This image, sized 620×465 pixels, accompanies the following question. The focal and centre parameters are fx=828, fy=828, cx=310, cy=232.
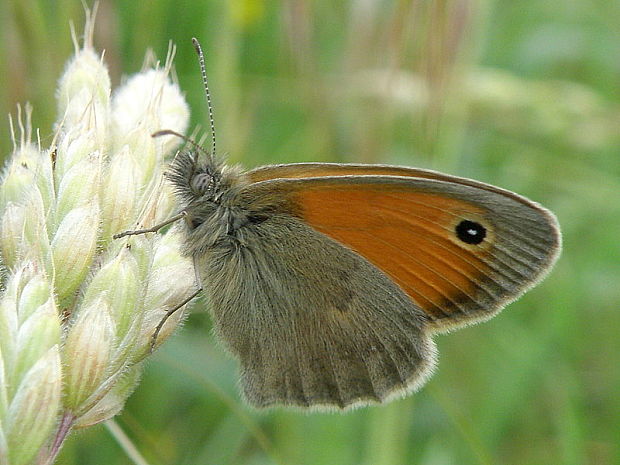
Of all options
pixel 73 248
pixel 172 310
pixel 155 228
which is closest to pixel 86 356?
pixel 73 248

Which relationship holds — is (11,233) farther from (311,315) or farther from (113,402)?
(311,315)

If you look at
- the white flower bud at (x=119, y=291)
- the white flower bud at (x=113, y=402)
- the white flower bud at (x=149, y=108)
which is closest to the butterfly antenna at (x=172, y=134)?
the white flower bud at (x=149, y=108)

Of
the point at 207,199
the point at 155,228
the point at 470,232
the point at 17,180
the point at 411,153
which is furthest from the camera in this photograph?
the point at 411,153

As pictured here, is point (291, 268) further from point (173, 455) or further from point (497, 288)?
point (173, 455)

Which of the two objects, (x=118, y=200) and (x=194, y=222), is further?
(x=194, y=222)

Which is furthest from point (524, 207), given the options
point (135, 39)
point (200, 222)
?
point (135, 39)
